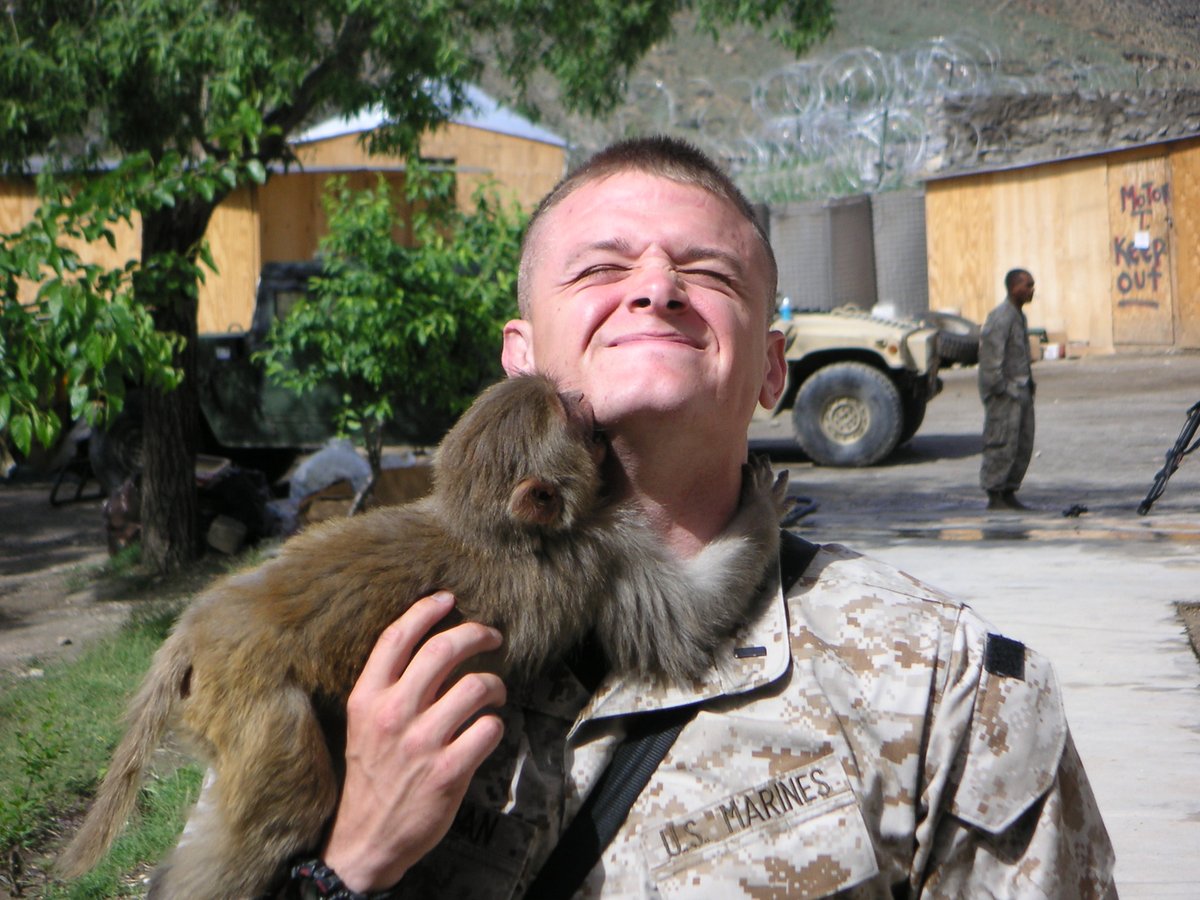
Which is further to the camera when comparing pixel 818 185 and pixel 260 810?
pixel 818 185

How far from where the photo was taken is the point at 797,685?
179cm

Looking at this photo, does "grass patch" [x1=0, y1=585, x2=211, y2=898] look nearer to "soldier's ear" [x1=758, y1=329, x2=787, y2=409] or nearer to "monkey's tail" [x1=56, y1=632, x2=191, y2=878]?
"monkey's tail" [x1=56, y1=632, x2=191, y2=878]

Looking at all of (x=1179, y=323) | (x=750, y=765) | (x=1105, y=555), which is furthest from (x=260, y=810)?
(x=1179, y=323)

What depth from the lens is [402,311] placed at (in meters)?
10.2

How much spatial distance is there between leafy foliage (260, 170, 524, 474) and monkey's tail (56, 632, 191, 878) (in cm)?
811

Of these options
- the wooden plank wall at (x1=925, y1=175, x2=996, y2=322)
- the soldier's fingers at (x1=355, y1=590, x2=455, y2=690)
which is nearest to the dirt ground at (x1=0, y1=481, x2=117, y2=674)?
the soldier's fingers at (x1=355, y1=590, x2=455, y2=690)

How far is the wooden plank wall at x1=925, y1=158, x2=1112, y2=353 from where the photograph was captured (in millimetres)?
21859

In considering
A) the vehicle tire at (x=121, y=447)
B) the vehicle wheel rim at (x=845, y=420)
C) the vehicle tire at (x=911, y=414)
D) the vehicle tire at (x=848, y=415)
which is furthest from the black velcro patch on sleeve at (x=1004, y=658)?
the vehicle tire at (x=911, y=414)

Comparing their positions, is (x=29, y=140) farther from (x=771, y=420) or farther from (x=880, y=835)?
(x=771, y=420)

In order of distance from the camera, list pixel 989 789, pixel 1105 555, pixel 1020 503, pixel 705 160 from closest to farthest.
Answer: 1. pixel 989 789
2. pixel 705 160
3. pixel 1105 555
4. pixel 1020 503

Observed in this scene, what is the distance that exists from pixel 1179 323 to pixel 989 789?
845 inches

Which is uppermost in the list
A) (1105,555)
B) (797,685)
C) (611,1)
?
(611,1)

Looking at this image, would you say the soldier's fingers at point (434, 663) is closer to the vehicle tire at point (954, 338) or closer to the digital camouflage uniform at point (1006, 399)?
the digital camouflage uniform at point (1006, 399)

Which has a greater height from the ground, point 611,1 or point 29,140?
point 611,1
